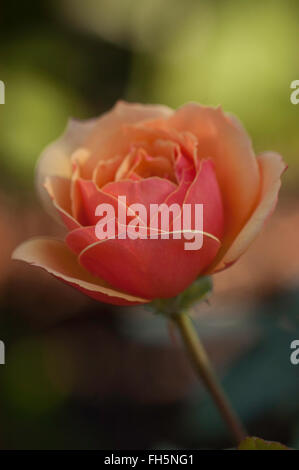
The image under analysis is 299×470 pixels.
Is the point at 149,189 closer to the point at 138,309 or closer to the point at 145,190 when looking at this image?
the point at 145,190

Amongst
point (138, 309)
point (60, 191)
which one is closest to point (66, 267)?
point (60, 191)

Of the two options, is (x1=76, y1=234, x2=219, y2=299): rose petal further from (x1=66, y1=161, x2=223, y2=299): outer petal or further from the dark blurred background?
the dark blurred background

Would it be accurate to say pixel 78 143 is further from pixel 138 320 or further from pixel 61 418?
pixel 61 418

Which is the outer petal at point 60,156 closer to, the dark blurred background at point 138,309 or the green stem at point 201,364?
the green stem at point 201,364

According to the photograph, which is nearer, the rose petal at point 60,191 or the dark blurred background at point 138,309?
the rose petal at point 60,191

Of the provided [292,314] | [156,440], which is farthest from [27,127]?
[292,314]

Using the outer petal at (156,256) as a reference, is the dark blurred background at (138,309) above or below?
above

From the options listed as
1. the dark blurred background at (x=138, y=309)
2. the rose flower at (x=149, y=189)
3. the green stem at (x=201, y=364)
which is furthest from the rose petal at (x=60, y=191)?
the dark blurred background at (x=138, y=309)
